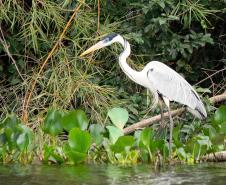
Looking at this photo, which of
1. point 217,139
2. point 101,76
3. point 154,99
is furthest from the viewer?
point 101,76

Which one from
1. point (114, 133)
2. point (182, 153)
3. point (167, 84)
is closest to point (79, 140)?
point (114, 133)

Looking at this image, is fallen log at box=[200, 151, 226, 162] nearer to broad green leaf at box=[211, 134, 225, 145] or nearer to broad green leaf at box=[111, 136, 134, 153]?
broad green leaf at box=[211, 134, 225, 145]

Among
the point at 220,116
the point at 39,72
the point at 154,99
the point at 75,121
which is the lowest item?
the point at 75,121

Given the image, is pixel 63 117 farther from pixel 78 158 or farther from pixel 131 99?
pixel 131 99

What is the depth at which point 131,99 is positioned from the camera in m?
8.16

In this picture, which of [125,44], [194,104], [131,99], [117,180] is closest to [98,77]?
[131,99]

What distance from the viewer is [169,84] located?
7152 millimetres

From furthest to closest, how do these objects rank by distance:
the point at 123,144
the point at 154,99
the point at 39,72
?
the point at 39,72 < the point at 154,99 < the point at 123,144

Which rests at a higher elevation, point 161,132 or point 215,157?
point 161,132

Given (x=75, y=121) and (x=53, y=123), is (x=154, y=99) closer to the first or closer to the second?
(x=75, y=121)

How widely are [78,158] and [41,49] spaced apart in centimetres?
266

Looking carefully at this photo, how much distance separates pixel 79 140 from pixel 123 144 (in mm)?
399

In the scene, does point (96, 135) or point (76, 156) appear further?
point (96, 135)

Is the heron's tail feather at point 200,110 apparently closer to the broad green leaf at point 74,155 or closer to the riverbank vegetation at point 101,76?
the riverbank vegetation at point 101,76
